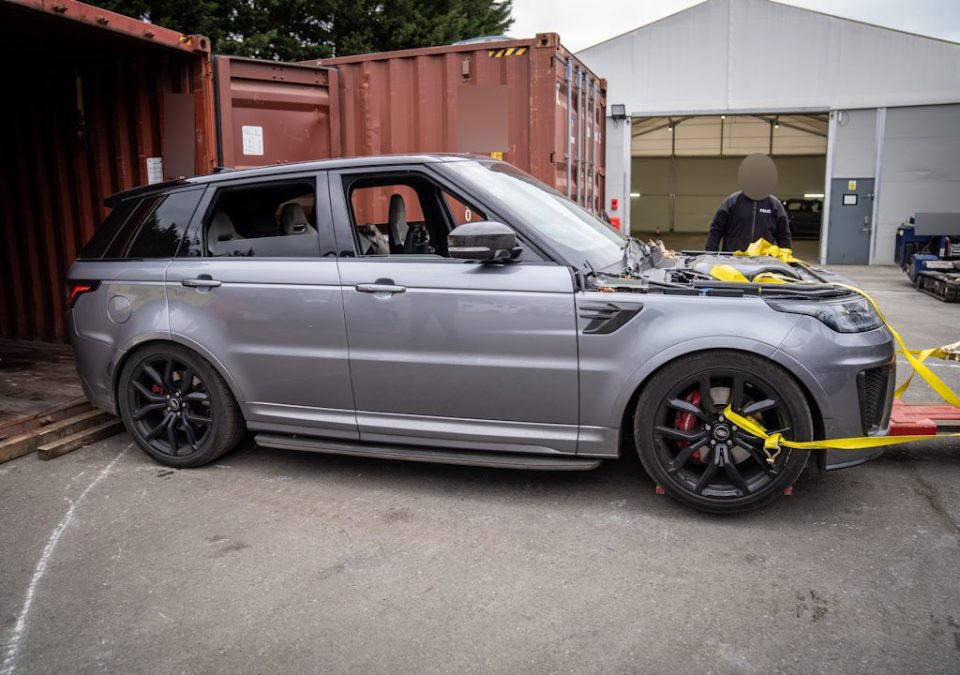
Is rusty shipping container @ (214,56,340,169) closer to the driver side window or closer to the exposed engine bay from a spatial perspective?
the driver side window

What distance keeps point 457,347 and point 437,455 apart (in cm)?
59

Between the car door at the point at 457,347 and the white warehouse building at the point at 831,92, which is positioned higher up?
the white warehouse building at the point at 831,92

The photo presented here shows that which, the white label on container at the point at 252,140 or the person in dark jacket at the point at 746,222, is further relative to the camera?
the white label on container at the point at 252,140

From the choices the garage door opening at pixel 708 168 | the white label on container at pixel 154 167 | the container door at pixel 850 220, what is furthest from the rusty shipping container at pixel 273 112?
the garage door opening at pixel 708 168

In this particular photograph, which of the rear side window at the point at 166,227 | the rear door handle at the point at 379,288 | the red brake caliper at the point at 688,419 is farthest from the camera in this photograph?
the rear side window at the point at 166,227

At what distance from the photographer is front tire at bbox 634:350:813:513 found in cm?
344

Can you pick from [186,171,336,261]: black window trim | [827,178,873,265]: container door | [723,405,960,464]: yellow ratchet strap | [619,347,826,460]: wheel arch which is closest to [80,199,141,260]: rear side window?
[186,171,336,261]: black window trim

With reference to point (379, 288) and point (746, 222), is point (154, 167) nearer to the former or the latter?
point (379, 288)

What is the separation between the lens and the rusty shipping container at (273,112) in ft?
22.8

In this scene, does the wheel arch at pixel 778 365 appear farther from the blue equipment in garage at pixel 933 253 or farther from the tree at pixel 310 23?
the tree at pixel 310 23

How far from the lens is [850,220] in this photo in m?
18.8

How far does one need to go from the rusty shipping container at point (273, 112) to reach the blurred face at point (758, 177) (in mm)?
4074

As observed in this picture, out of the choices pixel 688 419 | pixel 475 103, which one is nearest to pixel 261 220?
pixel 688 419

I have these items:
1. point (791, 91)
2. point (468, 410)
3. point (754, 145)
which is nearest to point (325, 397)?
point (468, 410)
